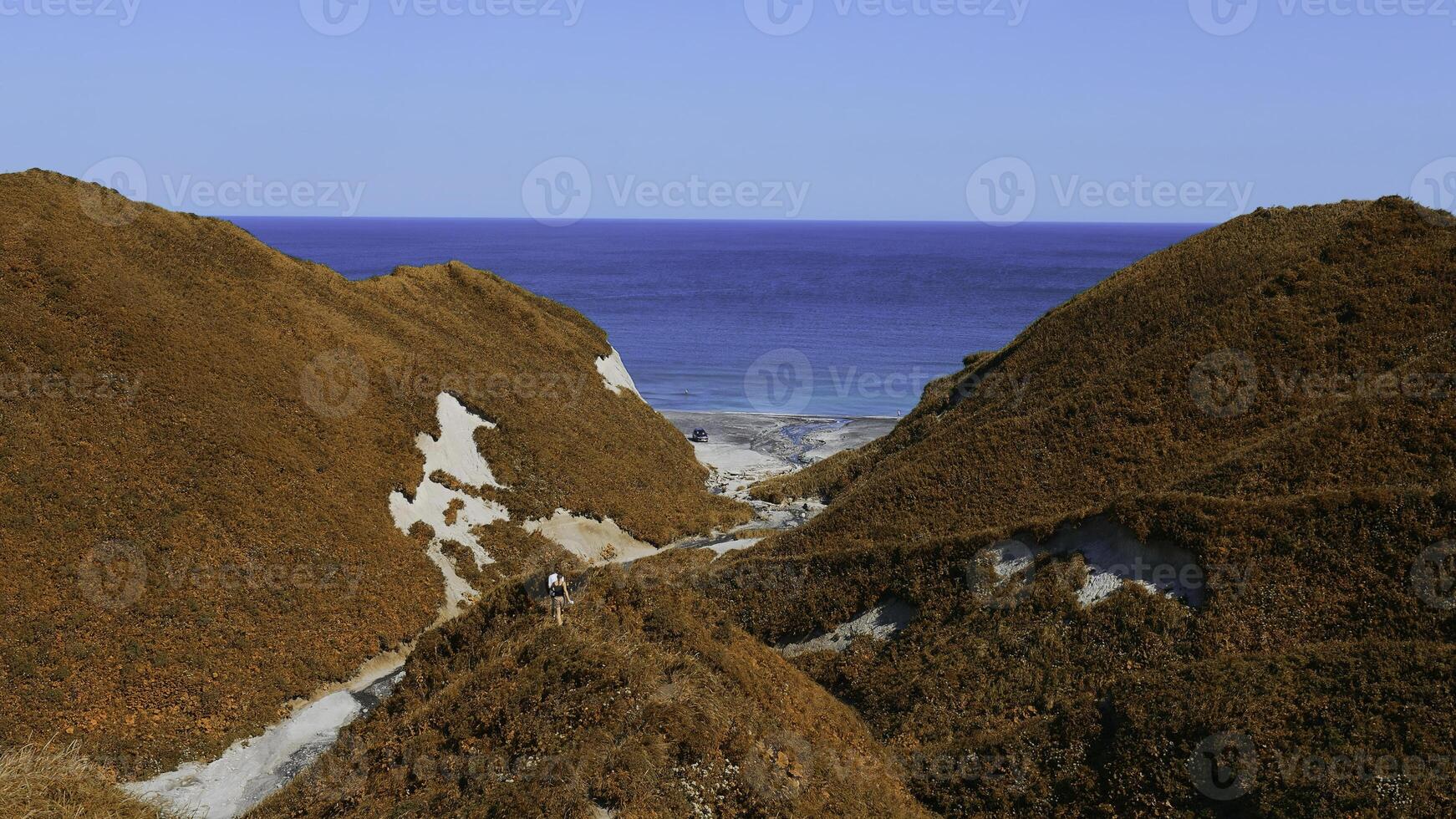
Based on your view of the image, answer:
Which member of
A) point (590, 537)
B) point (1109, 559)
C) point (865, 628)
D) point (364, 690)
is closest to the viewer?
point (1109, 559)

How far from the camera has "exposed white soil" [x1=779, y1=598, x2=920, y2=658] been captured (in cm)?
2867

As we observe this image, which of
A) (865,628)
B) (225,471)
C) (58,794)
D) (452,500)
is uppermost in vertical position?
(225,471)

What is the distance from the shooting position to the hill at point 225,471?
88.6ft

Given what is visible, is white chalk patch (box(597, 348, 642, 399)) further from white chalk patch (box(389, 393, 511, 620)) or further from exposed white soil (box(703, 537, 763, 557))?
exposed white soil (box(703, 537, 763, 557))

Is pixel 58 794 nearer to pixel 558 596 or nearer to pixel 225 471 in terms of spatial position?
pixel 558 596

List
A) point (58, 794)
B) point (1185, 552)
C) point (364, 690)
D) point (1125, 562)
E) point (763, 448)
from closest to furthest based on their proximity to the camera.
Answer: point (58, 794), point (1185, 552), point (1125, 562), point (364, 690), point (763, 448)

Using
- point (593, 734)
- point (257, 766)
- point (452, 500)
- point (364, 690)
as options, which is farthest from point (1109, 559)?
point (452, 500)

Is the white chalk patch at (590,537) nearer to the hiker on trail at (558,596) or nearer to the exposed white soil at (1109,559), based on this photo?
the exposed white soil at (1109,559)

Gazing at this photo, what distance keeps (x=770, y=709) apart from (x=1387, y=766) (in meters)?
11.4

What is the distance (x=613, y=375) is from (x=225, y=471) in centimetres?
2865

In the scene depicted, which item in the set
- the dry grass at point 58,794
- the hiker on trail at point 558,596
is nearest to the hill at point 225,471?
the dry grass at point 58,794

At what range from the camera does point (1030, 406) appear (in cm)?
4181

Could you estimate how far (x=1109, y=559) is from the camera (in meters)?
26.8

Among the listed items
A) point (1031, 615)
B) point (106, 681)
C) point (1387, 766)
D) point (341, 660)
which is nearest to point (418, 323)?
point (341, 660)
